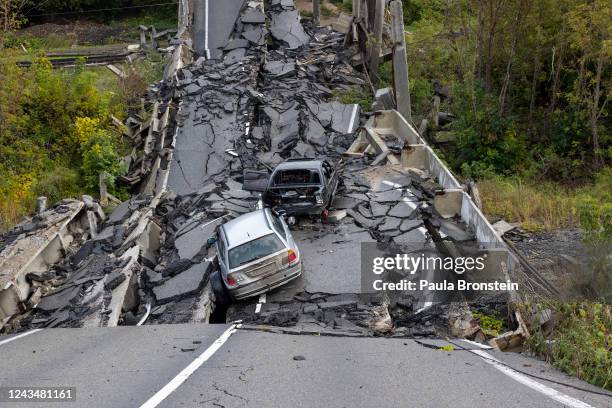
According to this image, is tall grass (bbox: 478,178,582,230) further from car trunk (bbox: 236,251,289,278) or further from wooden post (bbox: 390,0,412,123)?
car trunk (bbox: 236,251,289,278)

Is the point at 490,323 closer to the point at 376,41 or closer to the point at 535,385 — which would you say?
the point at 535,385

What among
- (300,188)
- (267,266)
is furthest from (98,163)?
(267,266)

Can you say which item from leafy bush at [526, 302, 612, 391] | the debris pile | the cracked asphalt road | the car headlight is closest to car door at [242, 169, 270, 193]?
the debris pile

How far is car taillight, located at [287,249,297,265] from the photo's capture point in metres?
13.0

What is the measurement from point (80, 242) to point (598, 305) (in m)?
13.2

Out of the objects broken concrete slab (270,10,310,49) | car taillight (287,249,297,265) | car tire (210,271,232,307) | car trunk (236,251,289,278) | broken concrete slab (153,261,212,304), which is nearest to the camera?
car trunk (236,251,289,278)

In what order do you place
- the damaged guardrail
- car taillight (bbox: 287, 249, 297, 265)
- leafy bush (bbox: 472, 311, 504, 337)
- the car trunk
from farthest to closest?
the damaged guardrail, car taillight (bbox: 287, 249, 297, 265), the car trunk, leafy bush (bbox: 472, 311, 504, 337)

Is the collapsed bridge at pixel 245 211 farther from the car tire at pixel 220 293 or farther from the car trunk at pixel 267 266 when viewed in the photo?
the car trunk at pixel 267 266

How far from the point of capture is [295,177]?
16578mm

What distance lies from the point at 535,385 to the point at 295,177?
9.91m

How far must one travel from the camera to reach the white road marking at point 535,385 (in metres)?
6.97

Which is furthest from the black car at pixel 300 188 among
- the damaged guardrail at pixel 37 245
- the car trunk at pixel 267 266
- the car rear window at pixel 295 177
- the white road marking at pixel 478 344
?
the white road marking at pixel 478 344

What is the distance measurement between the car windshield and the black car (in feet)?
9.16

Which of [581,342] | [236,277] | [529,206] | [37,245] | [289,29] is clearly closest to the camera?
[581,342]
